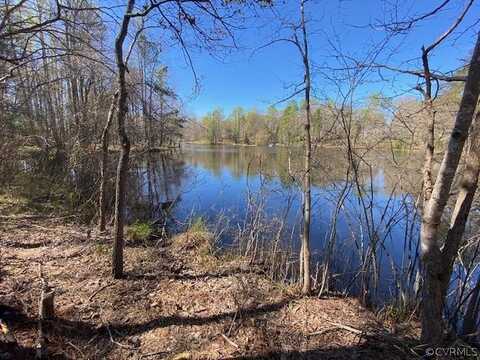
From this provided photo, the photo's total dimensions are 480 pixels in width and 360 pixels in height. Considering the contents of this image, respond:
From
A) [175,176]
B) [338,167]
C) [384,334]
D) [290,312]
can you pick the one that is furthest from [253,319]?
[175,176]

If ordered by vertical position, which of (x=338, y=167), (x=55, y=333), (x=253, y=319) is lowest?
(x=253, y=319)

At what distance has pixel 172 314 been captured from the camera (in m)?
2.92

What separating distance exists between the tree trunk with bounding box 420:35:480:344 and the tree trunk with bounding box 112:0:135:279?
3.34 meters

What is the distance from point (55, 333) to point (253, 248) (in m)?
3.39

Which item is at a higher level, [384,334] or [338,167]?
[338,167]

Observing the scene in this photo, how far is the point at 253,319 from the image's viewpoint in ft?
9.51

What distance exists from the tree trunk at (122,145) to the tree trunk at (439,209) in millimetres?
3343

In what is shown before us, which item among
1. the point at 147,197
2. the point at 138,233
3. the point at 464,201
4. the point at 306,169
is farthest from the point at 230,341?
the point at 147,197

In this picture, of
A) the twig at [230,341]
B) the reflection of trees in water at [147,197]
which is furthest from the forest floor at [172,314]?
the reflection of trees in water at [147,197]

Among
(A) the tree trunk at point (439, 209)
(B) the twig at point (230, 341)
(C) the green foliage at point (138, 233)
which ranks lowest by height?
(B) the twig at point (230, 341)

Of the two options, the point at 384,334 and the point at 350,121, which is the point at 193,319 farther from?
the point at 350,121

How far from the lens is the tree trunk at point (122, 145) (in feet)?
10.0

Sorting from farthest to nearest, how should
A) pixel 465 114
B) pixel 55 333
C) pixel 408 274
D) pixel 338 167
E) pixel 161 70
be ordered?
pixel 161 70
pixel 338 167
pixel 408 274
pixel 55 333
pixel 465 114

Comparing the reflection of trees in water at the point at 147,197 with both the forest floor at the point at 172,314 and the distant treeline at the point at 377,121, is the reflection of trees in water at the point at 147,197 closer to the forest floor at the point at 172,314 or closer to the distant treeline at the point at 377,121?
the forest floor at the point at 172,314
